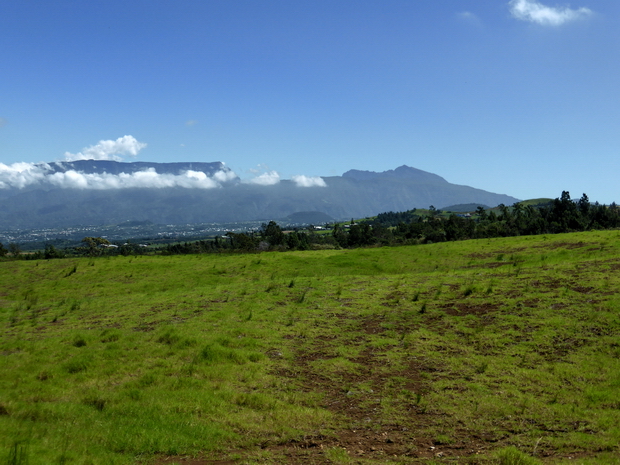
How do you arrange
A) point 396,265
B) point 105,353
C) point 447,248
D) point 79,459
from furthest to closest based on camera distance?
point 447,248, point 396,265, point 105,353, point 79,459

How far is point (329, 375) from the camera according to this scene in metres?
10.8

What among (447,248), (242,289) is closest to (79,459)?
(242,289)

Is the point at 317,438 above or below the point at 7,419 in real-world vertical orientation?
below

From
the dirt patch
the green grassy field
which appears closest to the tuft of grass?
the green grassy field

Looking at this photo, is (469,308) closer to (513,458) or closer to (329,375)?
(329,375)

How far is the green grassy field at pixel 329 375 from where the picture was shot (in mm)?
7070

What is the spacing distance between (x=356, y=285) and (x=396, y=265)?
398 inches

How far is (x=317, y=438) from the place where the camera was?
25.0 feet

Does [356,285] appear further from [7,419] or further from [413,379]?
[7,419]

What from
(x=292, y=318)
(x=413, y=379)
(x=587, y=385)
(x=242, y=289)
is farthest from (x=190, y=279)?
(x=587, y=385)

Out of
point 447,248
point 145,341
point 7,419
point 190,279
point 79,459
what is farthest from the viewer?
point 447,248

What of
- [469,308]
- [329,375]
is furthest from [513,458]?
[469,308]

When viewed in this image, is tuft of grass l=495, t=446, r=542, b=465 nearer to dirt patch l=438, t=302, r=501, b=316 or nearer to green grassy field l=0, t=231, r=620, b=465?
green grassy field l=0, t=231, r=620, b=465

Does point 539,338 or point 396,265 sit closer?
point 539,338
